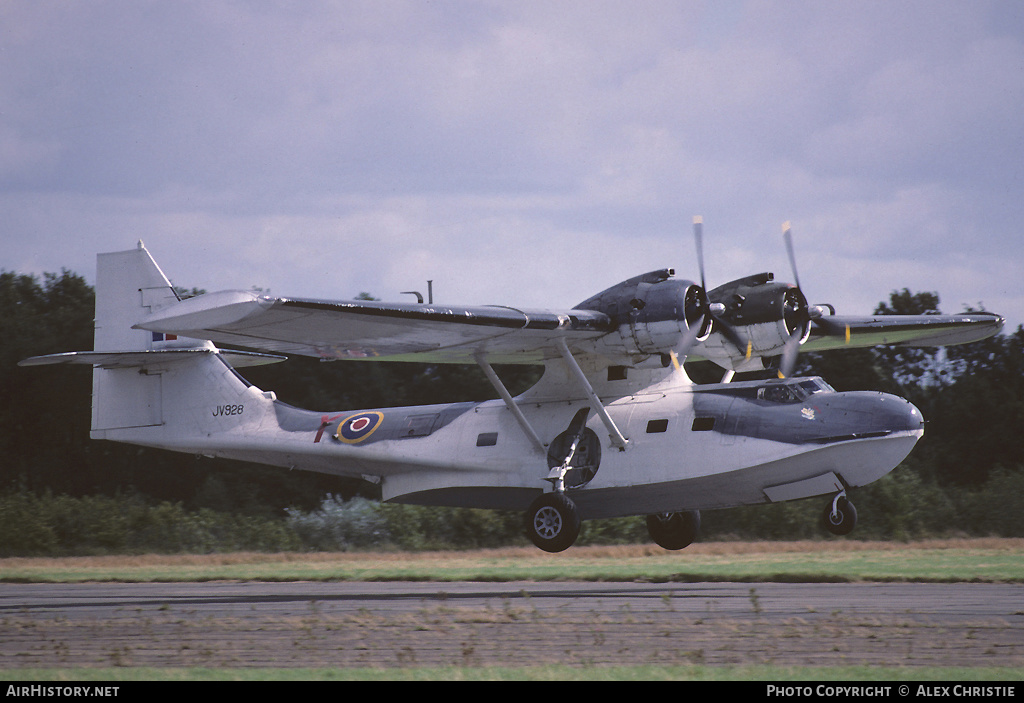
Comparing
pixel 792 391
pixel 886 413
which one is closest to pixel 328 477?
pixel 792 391

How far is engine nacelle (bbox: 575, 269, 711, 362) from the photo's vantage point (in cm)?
1551

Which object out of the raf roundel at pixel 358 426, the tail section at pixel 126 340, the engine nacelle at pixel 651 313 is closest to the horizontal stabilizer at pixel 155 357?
the tail section at pixel 126 340

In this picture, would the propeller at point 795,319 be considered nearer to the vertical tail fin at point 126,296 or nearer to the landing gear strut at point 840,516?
the landing gear strut at point 840,516

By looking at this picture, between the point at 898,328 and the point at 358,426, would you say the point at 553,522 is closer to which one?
the point at 358,426

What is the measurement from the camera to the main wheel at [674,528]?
1814 centimetres

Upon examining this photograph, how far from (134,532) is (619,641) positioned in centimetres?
1858

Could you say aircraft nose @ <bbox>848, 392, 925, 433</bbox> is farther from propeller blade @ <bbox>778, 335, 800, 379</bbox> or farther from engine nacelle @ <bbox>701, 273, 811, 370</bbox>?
engine nacelle @ <bbox>701, 273, 811, 370</bbox>

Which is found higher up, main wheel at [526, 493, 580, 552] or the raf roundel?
the raf roundel

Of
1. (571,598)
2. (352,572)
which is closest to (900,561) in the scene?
(571,598)

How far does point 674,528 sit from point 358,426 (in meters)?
5.75

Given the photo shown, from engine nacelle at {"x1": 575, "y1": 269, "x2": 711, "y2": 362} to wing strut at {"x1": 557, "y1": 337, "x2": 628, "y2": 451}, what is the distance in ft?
1.88

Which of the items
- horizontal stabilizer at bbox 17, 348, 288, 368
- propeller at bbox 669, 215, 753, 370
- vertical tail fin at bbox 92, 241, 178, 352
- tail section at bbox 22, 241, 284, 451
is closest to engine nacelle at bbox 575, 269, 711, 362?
propeller at bbox 669, 215, 753, 370

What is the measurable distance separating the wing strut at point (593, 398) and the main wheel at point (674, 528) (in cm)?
244
